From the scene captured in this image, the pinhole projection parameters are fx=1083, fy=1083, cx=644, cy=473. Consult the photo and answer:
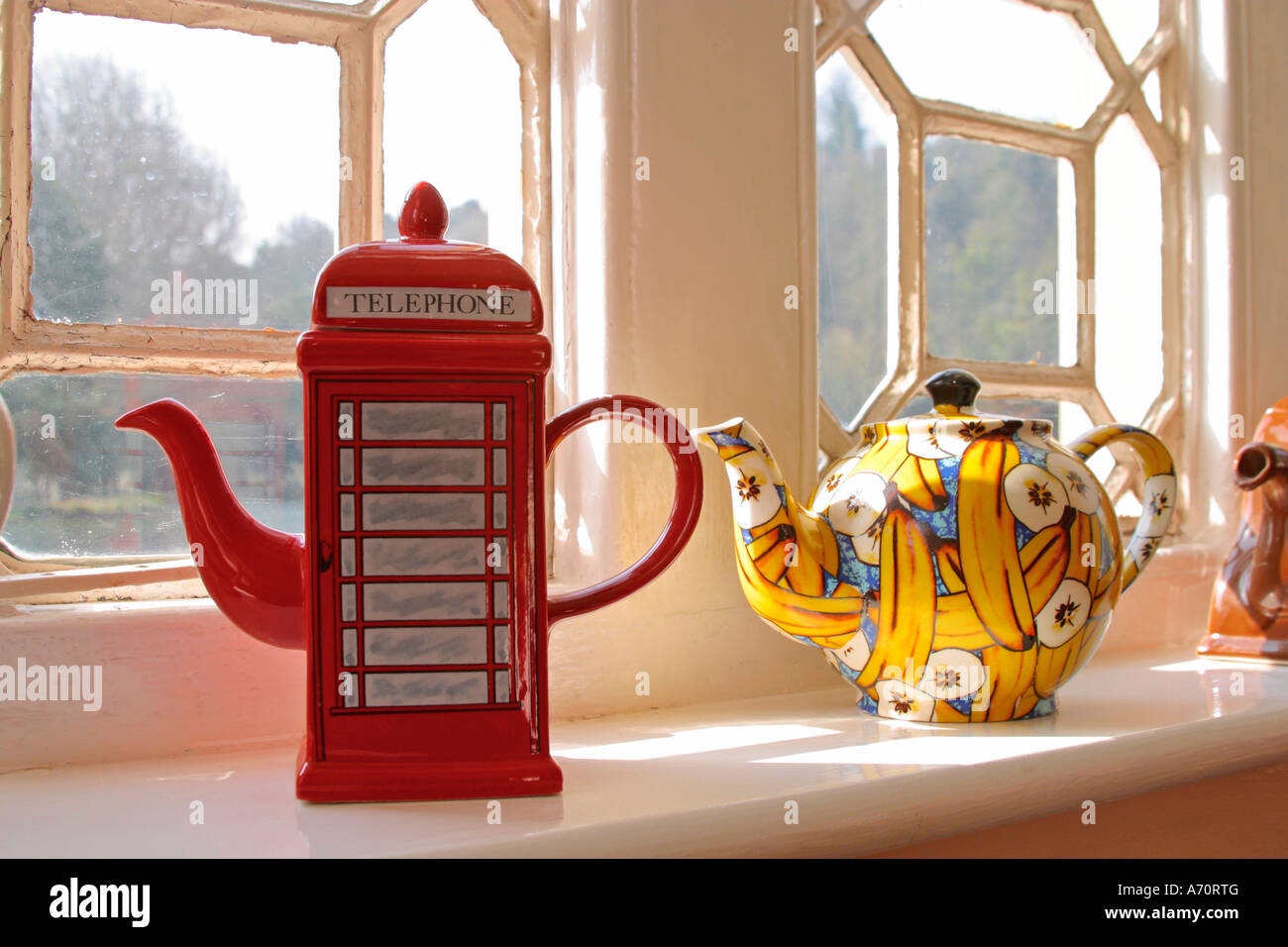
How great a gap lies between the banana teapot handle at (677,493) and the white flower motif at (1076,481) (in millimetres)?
316

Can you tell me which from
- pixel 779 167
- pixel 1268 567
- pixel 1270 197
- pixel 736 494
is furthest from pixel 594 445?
pixel 1270 197

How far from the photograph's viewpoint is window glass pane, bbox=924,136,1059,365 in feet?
4.41

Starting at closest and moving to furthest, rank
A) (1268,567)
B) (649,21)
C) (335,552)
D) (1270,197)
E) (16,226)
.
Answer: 1. (335,552)
2. (16,226)
3. (649,21)
4. (1268,567)
5. (1270,197)

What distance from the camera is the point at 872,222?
Answer: 1.29 metres

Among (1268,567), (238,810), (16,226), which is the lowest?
(238,810)

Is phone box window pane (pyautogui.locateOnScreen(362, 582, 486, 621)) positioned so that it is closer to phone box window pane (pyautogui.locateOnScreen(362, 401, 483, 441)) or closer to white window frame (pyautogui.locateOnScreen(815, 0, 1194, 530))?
phone box window pane (pyautogui.locateOnScreen(362, 401, 483, 441))

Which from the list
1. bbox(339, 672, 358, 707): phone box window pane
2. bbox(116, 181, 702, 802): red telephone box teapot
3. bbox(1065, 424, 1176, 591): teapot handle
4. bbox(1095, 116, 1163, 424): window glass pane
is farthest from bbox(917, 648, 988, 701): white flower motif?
bbox(1095, 116, 1163, 424): window glass pane

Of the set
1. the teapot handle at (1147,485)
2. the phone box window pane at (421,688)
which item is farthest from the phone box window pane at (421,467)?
the teapot handle at (1147,485)

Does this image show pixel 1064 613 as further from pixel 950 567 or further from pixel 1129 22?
pixel 1129 22

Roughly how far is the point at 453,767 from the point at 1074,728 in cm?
51

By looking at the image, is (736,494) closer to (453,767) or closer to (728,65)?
(453,767)

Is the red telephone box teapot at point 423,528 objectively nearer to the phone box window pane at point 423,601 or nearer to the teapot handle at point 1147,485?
the phone box window pane at point 423,601

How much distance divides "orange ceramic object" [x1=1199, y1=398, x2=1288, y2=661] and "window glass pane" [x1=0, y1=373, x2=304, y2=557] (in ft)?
3.31

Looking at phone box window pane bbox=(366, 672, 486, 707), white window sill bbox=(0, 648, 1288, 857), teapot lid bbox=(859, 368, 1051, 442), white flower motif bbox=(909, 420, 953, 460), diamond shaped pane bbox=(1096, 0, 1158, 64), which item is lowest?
white window sill bbox=(0, 648, 1288, 857)
